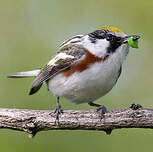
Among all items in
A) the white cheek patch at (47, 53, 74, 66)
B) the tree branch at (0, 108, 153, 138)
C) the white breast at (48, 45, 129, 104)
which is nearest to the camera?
the tree branch at (0, 108, 153, 138)

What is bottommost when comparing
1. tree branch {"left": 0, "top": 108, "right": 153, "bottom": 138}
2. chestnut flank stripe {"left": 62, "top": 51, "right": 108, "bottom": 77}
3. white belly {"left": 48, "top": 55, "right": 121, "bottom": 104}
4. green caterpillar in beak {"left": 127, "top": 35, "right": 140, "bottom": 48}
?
tree branch {"left": 0, "top": 108, "right": 153, "bottom": 138}

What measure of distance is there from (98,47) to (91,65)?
27cm

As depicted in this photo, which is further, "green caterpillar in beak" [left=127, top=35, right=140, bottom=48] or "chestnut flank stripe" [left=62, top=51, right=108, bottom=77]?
"chestnut flank stripe" [left=62, top=51, right=108, bottom=77]

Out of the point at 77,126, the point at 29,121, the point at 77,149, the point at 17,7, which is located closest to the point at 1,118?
the point at 29,121

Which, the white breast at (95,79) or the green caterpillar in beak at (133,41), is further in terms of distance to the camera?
the white breast at (95,79)

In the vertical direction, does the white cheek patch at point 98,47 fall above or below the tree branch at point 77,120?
above

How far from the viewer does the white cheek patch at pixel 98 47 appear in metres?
5.77

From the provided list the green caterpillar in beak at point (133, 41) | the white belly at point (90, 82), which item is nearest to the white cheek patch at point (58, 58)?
the white belly at point (90, 82)

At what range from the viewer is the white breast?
226 inches

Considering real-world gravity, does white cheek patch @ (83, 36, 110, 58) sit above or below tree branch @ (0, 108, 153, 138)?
above

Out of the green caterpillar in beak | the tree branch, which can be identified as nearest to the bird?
the green caterpillar in beak

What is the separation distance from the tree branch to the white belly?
0.46 meters

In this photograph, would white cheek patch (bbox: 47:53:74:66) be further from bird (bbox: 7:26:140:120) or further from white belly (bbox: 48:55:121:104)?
white belly (bbox: 48:55:121:104)

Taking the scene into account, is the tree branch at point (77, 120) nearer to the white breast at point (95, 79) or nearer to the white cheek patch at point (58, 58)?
the white breast at point (95, 79)
